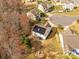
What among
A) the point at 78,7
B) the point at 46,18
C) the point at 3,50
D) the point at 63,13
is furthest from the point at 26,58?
the point at 78,7

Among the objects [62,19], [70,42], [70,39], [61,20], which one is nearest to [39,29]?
[61,20]

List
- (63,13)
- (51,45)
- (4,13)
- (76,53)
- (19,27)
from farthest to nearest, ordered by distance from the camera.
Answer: (63,13), (4,13), (19,27), (51,45), (76,53)

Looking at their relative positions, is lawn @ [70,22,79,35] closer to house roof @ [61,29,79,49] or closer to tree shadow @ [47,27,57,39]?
house roof @ [61,29,79,49]

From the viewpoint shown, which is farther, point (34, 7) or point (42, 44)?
point (34, 7)

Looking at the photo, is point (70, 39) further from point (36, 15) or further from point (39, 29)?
point (36, 15)

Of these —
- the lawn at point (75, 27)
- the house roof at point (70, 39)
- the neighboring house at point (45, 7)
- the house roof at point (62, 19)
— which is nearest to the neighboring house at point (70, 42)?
the house roof at point (70, 39)

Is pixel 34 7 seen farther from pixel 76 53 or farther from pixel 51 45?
pixel 76 53

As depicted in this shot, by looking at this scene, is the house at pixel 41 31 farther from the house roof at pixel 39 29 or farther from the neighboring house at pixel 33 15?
the neighboring house at pixel 33 15
